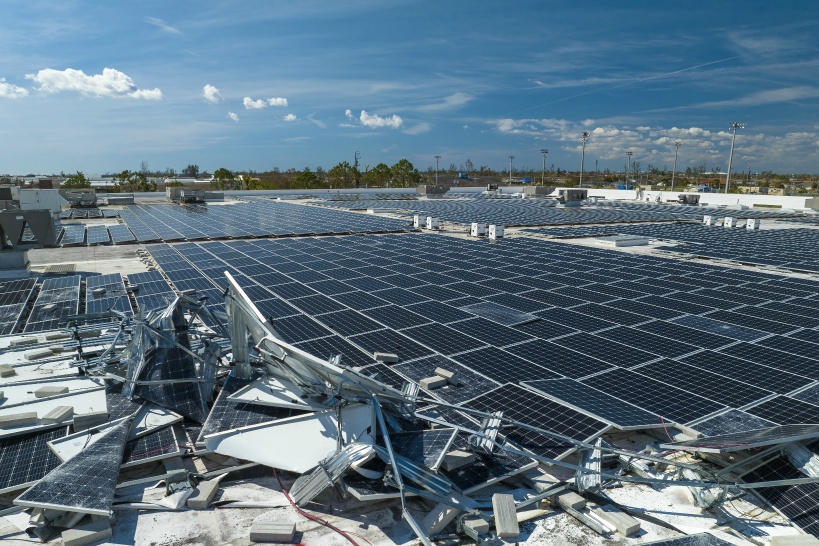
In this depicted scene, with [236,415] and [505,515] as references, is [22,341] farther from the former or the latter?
[505,515]

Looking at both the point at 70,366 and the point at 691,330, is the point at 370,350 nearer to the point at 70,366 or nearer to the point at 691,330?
the point at 70,366

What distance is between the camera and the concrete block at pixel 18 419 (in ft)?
35.7

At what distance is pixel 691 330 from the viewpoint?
59.0 ft

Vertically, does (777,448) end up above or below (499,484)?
above

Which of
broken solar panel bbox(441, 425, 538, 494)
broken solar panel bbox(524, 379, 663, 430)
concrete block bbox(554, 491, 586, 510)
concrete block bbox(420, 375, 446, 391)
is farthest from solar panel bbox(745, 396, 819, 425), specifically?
concrete block bbox(420, 375, 446, 391)

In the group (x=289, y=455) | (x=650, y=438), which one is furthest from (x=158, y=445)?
(x=650, y=438)

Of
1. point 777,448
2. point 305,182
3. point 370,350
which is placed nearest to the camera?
point 777,448

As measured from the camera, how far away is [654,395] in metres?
13.0

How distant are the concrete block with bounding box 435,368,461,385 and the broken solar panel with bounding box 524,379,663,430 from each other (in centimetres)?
184

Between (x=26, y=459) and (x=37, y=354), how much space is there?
Result: 23.5 feet

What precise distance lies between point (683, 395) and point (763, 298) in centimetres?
1308

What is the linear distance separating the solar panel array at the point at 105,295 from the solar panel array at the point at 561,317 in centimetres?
296

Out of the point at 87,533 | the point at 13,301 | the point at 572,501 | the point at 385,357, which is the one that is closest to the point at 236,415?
the point at 87,533

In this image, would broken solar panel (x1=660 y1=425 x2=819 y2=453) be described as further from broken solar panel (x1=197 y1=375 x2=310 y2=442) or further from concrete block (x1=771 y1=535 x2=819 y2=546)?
broken solar panel (x1=197 y1=375 x2=310 y2=442)
